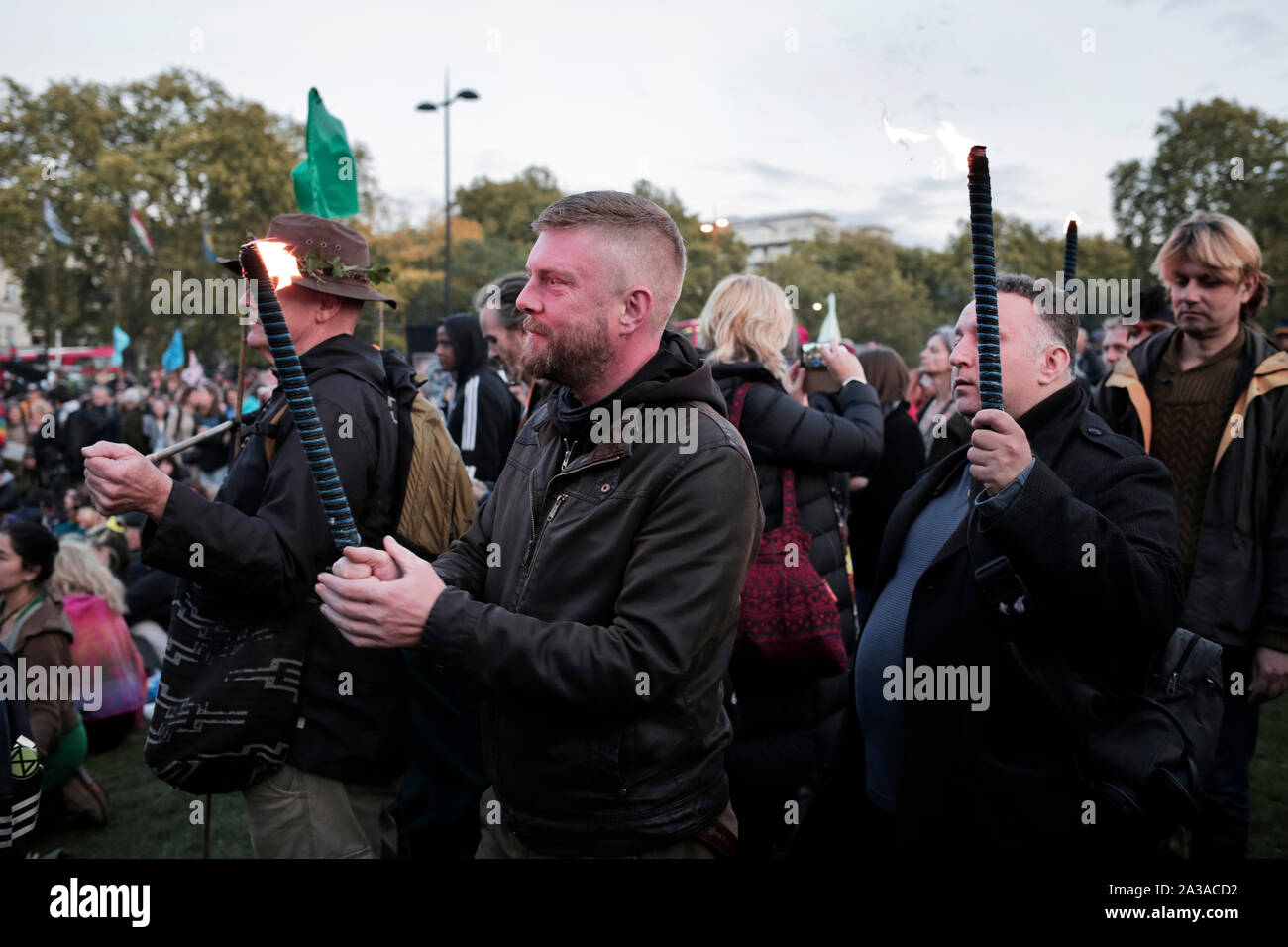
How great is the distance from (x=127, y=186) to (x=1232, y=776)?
50.1 meters

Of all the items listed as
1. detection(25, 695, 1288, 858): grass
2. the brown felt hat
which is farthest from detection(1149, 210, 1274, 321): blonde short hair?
the brown felt hat

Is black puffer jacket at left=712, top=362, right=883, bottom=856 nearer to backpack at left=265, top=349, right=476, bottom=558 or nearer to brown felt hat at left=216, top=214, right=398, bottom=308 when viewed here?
backpack at left=265, top=349, right=476, bottom=558

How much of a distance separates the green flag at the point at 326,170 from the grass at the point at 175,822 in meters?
2.77

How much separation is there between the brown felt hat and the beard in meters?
1.11

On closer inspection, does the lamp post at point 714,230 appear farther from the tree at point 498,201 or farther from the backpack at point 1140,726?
the tree at point 498,201

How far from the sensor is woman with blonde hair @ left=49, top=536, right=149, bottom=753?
612 cm

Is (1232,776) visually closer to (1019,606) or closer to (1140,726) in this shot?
(1140,726)

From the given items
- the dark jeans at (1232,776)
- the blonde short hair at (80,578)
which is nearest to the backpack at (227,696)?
the dark jeans at (1232,776)

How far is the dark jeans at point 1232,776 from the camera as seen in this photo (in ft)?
13.0

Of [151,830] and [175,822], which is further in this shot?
[175,822]

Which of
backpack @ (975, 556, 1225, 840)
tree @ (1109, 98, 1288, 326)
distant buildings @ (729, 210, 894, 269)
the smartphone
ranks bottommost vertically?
backpack @ (975, 556, 1225, 840)

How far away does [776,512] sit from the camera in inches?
163

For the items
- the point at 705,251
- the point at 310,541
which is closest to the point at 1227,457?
the point at 310,541
